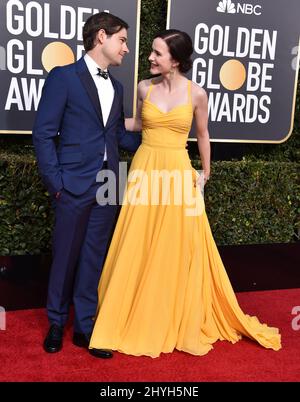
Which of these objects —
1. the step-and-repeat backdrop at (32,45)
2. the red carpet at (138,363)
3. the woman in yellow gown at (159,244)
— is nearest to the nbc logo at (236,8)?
the step-and-repeat backdrop at (32,45)

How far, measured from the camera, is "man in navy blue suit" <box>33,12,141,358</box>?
267 centimetres

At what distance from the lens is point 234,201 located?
406cm

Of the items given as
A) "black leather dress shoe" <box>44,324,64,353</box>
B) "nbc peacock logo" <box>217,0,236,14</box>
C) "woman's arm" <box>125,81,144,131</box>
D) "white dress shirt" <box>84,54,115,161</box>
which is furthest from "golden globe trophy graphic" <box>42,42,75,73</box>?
"black leather dress shoe" <box>44,324,64,353</box>

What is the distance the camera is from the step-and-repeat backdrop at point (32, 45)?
3.35 metres

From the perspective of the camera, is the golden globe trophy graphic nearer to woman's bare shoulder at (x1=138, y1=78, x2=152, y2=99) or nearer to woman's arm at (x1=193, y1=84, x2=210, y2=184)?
woman's bare shoulder at (x1=138, y1=78, x2=152, y2=99)

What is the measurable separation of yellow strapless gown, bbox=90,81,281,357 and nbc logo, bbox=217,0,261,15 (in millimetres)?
1287

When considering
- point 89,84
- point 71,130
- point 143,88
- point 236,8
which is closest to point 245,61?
point 236,8

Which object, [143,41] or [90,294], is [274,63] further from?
[90,294]

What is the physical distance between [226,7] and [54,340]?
270 centimetres

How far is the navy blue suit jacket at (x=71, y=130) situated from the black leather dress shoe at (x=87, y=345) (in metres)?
0.91

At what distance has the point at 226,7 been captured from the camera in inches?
152

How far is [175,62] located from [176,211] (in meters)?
0.87

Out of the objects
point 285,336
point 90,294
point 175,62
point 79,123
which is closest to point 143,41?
point 175,62
